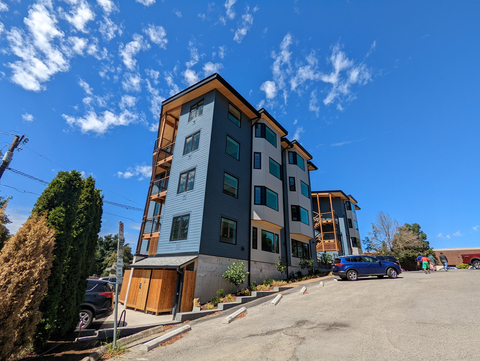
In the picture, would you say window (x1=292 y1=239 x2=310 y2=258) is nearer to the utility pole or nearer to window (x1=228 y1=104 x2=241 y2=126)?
window (x1=228 y1=104 x2=241 y2=126)

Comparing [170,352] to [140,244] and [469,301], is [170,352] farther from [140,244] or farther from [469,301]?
[140,244]

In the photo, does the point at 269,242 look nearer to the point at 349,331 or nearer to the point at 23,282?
the point at 349,331

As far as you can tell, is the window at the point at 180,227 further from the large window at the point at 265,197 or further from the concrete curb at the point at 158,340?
the concrete curb at the point at 158,340

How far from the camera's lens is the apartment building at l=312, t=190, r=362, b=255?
3491 cm

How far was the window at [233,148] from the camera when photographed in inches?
759

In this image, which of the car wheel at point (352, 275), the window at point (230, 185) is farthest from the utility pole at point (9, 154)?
the car wheel at point (352, 275)

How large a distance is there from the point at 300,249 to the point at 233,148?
12806 millimetres

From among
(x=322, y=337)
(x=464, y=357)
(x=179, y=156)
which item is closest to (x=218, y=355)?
(x=322, y=337)

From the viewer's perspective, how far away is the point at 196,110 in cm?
2019

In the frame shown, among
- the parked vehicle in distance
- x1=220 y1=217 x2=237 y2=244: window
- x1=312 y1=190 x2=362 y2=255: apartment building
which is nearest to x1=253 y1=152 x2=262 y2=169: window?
x1=220 y1=217 x2=237 y2=244: window

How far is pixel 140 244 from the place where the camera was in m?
19.7

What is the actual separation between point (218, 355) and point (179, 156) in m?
15.6

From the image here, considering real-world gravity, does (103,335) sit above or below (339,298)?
below

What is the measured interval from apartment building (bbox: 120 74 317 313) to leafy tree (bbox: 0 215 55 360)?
7.27 metres
